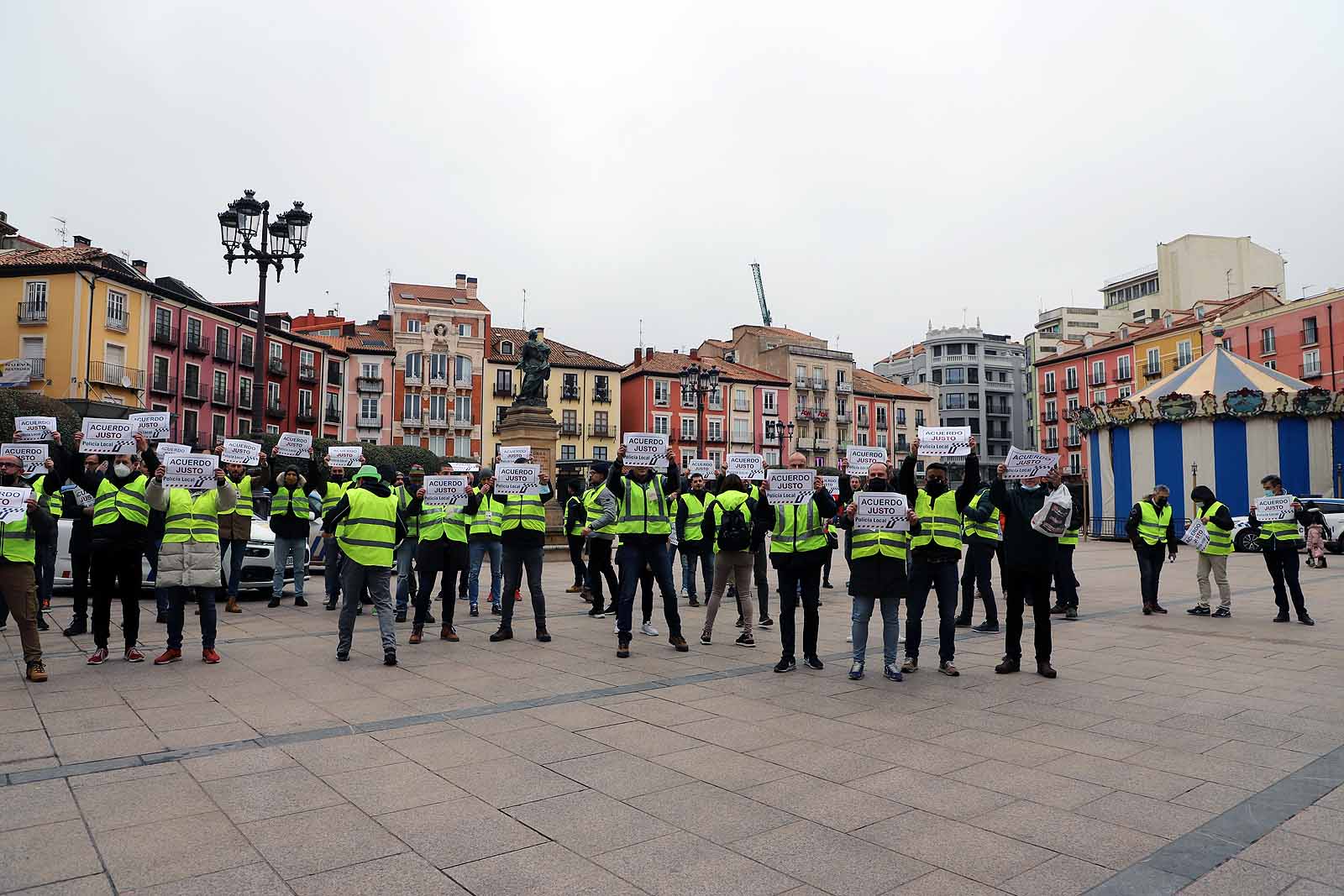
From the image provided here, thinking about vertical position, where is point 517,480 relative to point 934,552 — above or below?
above

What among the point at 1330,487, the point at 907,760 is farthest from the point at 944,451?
the point at 1330,487

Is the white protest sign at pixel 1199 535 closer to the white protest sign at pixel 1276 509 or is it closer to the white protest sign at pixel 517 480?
the white protest sign at pixel 1276 509

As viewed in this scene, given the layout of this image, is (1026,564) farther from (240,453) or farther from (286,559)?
(286,559)

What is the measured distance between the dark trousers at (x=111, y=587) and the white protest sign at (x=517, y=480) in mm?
3384

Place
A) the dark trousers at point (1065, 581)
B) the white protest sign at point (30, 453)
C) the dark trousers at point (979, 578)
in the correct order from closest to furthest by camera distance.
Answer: the white protest sign at point (30, 453), the dark trousers at point (979, 578), the dark trousers at point (1065, 581)

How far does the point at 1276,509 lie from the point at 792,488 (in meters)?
7.43

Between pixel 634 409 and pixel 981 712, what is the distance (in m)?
65.7

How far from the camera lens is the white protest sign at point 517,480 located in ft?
31.1

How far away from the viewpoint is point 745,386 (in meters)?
72.5

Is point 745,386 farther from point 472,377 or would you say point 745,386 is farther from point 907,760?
point 907,760

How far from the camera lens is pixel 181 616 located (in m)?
7.95

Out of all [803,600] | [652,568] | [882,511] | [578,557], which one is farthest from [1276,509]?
[578,557]

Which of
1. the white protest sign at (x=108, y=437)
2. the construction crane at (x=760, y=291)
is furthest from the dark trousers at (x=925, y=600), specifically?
the construction crane at (x=760, y=291)

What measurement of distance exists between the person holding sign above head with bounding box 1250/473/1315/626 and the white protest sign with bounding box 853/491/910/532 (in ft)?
22.0
